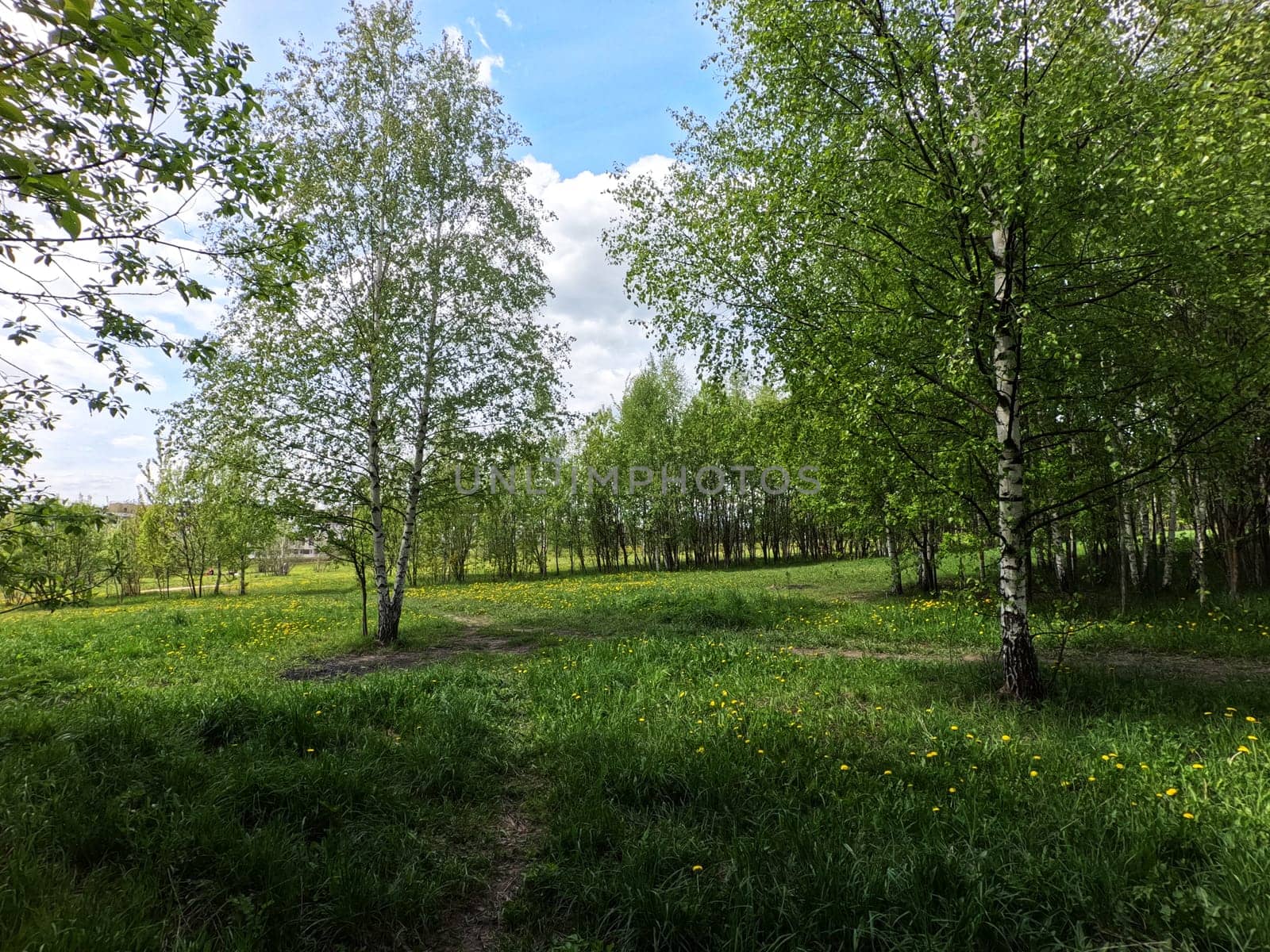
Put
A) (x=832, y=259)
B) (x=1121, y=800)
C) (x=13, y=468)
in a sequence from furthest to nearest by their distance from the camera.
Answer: (x=832, y=259) → (x=13, y=468) → (x=1121, y=800)

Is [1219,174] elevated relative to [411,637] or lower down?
elevated

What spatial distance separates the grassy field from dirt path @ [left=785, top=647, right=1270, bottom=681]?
0.31ft

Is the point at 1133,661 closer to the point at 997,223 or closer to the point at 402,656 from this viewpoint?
the point at 997,223

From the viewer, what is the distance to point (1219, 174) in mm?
6125

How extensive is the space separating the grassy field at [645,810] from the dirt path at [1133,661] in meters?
0.09

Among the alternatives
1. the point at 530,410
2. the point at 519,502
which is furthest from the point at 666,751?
the point at 519,502

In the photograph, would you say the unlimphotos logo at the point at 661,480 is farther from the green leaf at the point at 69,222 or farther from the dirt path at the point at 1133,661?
the green leaf at the point at 69,222

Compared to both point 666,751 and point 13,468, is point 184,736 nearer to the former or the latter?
point 13,468

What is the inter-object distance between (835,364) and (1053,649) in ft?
23.1

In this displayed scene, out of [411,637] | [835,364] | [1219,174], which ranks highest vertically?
[1219,174]

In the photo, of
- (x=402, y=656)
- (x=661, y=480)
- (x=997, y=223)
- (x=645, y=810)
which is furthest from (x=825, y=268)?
(x=661, y=480)

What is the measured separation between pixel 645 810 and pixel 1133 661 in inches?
361

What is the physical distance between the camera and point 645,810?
4.45 m

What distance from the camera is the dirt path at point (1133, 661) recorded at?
24.7 feet
